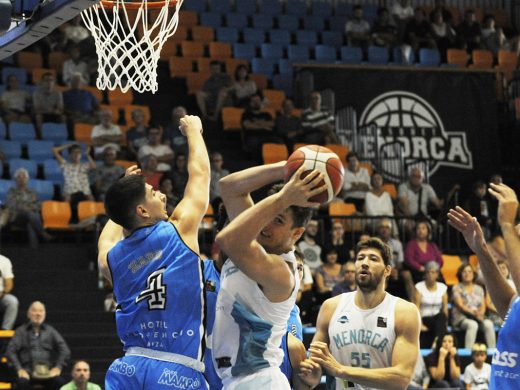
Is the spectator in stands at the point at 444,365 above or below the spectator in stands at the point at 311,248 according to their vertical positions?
below

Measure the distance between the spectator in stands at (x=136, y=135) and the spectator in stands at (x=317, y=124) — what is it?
2.86 meters

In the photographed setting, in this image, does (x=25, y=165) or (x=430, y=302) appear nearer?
(x=430, y=302)

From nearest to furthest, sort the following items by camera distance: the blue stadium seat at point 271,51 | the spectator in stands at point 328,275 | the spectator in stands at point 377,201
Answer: the spectator in stands at point 328,275, the spectator in stands at point 377,201, the blue stadium seat at point 271,51

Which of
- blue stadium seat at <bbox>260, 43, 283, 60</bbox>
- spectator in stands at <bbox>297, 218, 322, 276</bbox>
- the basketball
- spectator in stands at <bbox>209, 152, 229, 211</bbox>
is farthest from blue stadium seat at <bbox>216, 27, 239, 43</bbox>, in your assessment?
the basketball

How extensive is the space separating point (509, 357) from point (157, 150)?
982 cm

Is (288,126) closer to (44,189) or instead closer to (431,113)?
(431,113)

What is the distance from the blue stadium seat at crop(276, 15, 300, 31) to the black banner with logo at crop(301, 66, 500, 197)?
6.61ft

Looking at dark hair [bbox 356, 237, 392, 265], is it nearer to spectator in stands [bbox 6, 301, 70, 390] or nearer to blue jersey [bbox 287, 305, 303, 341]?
blue jersey [bbox 287, 305, 303, 341]

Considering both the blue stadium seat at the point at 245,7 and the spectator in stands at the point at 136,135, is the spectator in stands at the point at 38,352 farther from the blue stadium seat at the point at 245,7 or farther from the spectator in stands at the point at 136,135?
the blue stadium seat at the point at 245,7

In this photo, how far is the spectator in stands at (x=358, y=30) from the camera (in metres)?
20.3

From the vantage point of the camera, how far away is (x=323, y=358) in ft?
18.8

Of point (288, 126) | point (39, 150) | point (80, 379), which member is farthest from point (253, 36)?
point (80, 379)

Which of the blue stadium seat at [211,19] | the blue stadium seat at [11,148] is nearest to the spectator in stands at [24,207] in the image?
the blue stadium seat at [11,148]

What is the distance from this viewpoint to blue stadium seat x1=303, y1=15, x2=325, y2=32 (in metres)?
20.6
